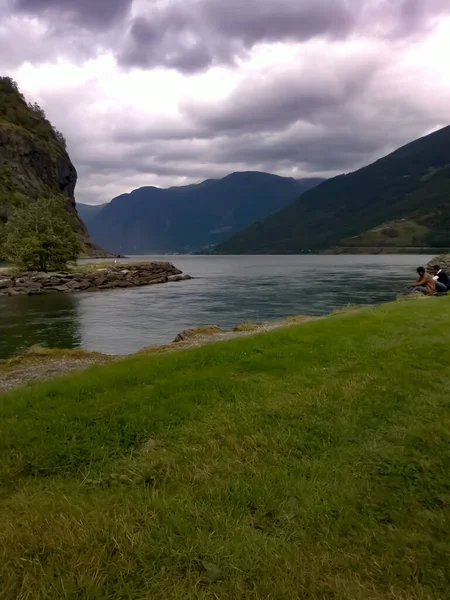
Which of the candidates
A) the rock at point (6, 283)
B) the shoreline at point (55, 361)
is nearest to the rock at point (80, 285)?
the rock at point (6, 283)

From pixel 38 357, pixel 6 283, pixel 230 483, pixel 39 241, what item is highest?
pixel 39 241

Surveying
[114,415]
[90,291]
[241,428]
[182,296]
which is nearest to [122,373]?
[114,415]

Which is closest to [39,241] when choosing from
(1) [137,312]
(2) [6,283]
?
(2) [6,283]

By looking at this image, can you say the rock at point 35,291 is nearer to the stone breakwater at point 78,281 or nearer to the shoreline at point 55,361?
the stone breakwater at point 78,281

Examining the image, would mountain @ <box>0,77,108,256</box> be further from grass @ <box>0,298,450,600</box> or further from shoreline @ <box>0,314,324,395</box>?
grass @ <box>0,298,450,600</box>

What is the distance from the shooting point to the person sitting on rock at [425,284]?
1131 inches

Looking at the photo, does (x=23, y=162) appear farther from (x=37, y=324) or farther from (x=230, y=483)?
(x=230, y=483)

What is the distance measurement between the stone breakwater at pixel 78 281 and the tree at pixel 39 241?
5.34 metres

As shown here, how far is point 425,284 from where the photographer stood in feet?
98.3

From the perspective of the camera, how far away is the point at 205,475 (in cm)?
591

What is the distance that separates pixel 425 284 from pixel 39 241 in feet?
208

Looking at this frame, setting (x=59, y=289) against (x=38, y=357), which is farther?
(x=59, y=289)

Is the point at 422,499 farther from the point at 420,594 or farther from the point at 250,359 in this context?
the point at 250,359

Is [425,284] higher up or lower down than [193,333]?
higher up
